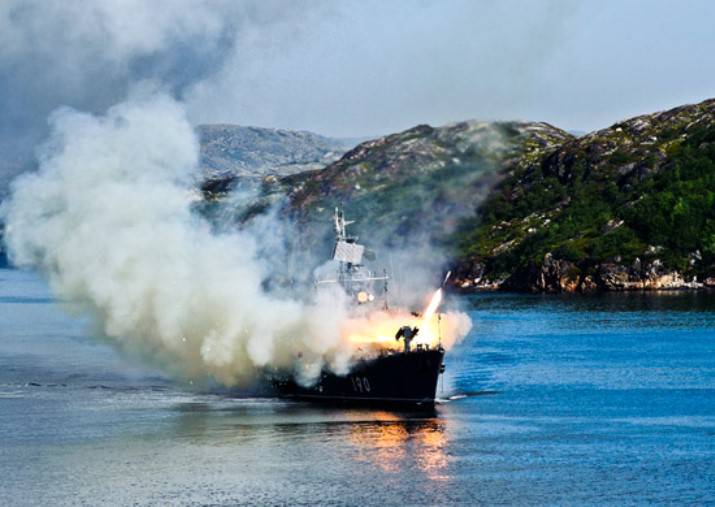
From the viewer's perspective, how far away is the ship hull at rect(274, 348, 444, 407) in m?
116

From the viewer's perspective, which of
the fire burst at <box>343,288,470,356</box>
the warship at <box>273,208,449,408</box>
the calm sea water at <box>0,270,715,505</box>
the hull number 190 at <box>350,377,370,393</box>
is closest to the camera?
the calm sea water at <box>0,270,715,505</box>

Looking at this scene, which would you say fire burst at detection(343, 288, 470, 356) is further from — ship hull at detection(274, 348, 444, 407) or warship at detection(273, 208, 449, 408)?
ship hull at detection(274, 348, 444, 407)

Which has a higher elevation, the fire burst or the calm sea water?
the fire burst

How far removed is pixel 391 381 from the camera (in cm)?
11781

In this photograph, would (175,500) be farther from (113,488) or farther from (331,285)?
(331,285)

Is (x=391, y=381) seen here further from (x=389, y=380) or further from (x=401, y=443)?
(x=401, y=443)

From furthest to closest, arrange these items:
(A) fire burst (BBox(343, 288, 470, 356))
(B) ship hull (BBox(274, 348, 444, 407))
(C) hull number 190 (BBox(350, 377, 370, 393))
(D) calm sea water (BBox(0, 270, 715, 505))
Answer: (A) fire burst (BBox(343, 288, 470, 356)) → (C) hull number 190 (BBox(350, 377, 370, 393)) → (B) ship hull (BBox(274, 348, 444, 407)) → (D) calm sea water (BBox(0, 270, 715, 505))

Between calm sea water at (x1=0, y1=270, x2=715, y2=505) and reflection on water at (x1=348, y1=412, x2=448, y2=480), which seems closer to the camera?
calm sea water at (x1=0, y1=270, x2=715, y2=505)

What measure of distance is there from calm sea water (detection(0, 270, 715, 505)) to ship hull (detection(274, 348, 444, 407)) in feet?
10.5

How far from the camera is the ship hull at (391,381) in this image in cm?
11606

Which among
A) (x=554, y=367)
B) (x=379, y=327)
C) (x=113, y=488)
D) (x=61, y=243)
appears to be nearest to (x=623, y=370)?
(x=554, y=367)

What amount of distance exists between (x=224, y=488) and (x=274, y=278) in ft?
206

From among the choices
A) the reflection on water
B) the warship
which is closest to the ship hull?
the warship

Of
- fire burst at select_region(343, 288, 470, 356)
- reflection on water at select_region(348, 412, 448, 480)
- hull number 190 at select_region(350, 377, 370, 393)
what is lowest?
reflection on water at select_region(348, 412, 448, 480)
